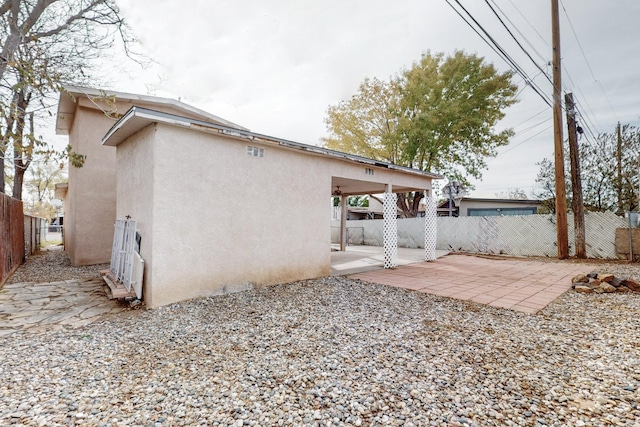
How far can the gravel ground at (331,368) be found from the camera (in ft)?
6.72

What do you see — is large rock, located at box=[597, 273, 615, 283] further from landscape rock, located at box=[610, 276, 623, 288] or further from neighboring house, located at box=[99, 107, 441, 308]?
neighboring house, located at box=[99, 107, 441, 308]

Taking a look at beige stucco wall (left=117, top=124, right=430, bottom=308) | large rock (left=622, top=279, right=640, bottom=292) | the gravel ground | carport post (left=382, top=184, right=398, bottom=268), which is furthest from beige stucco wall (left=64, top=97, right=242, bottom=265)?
large rock (left=622, top=279, right=640, bottom=292)

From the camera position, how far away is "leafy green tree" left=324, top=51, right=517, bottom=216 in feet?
46.9

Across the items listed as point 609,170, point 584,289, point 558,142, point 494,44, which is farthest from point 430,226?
point 609,170

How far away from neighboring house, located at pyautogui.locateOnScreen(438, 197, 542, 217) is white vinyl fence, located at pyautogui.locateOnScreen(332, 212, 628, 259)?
705 centimetres

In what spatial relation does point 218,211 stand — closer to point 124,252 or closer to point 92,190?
point 124,252

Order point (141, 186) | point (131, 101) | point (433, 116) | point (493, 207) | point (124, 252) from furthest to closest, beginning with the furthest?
1. point (493, 207)
2. point (433, 116)
3. point (131, 101)
4. point (124, 252)
5. point (141, 186)

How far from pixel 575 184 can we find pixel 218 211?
37.6 feet

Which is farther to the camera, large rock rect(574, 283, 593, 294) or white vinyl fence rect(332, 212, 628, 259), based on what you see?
white vinyl fence rect(332, 212, 628, 259)

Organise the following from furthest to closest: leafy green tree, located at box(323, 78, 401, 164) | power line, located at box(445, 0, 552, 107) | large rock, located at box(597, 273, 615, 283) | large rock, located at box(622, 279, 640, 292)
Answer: leafy green tree, located at box(323, 78, 401, 164), large rock, located at box(597, 273, 615, 283), large rock, located at box(622, 279, 640, 292), power line, located at box(445, 0, 552, 107)

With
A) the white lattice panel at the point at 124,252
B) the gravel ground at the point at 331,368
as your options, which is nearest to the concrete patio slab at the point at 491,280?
the gravel ground at the point at 331,368

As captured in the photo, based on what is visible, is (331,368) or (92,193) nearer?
(331,368)

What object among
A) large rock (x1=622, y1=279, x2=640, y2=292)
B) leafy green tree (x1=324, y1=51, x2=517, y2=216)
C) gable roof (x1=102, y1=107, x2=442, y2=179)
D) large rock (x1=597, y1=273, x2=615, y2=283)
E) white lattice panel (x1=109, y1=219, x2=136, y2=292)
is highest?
leafy green tree (x1=324, y1=51, x2=517, y2=216)

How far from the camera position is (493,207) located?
20.9 m
